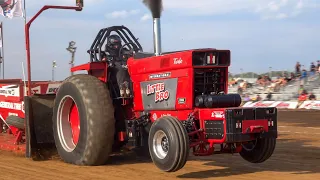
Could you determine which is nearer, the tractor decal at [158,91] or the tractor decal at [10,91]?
the tractor decal at [158,91]

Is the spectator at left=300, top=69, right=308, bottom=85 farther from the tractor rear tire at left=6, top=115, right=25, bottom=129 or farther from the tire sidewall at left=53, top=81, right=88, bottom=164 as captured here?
the tire sidewall at left=53, top=81, right=88, bottom=164

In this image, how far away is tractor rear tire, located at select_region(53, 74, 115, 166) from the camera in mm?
6809

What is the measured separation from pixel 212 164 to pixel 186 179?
140 centimetres

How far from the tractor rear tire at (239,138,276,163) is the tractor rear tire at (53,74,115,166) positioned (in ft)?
6.13

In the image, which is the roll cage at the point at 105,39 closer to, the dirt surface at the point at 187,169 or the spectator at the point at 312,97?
the dirt surface at the point at 187,169

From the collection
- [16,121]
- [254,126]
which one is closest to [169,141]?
[254,126]

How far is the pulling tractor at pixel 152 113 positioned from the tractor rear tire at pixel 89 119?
0.01 metres

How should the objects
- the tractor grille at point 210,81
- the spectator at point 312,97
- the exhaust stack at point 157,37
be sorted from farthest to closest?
the spectator at point 312,97
the exhaust stack at point 157,37
the tractor grille at point 210,81

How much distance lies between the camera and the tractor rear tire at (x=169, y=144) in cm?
564

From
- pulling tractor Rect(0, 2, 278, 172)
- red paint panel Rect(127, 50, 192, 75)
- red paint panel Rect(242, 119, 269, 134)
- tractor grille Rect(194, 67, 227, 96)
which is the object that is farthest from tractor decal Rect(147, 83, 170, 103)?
red paint panel Rect(242, 119, 269, 134)

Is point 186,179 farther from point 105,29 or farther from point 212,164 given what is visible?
point 105,29

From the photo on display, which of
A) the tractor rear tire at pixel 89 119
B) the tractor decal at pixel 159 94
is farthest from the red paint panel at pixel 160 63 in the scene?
the tractor rear tire at pixel 89 119

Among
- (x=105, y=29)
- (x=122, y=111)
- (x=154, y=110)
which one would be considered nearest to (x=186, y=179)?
(x=154, y=110)

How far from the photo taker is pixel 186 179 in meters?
6.03
